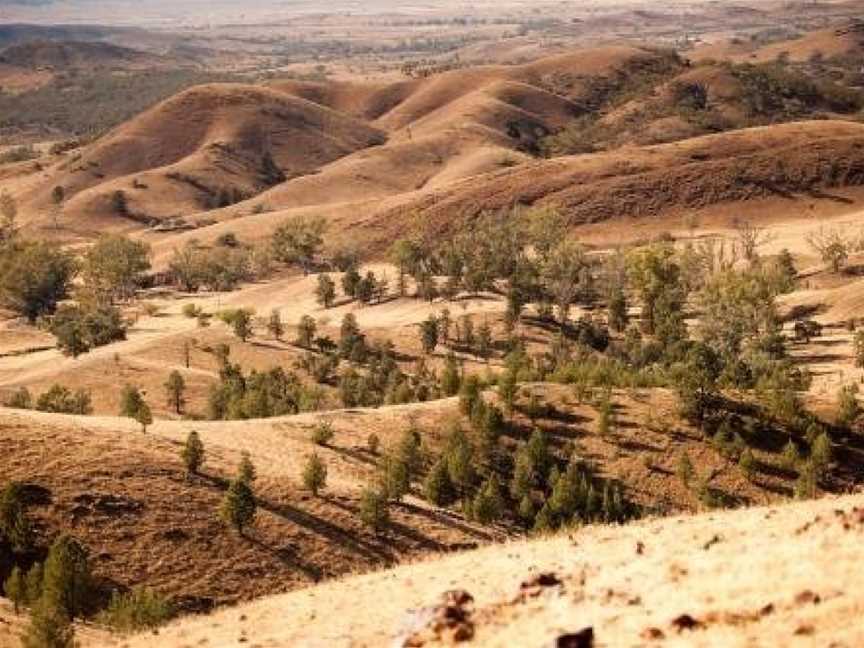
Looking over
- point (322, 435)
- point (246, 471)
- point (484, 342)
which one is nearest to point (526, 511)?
point (322, 435)

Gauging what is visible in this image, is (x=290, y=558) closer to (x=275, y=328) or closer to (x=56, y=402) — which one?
(x=56, y=402)

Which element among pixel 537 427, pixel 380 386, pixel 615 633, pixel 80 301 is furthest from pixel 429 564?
pixel 80 301

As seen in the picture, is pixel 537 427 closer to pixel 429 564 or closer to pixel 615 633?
Answer: pixel 429 564

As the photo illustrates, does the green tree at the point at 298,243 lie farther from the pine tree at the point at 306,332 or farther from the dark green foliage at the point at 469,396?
the dark green foliage at the point at 469,396

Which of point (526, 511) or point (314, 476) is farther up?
point (314, 476)

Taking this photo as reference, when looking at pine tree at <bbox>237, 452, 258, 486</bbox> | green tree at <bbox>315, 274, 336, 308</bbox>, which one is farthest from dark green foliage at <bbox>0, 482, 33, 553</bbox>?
green tree at <bbox>315, 274, 336, 308</bbox>

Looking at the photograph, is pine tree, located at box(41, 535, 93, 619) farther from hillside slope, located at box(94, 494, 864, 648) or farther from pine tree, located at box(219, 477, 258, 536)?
hillside slope, located at box(94, 494, 864, 648)
